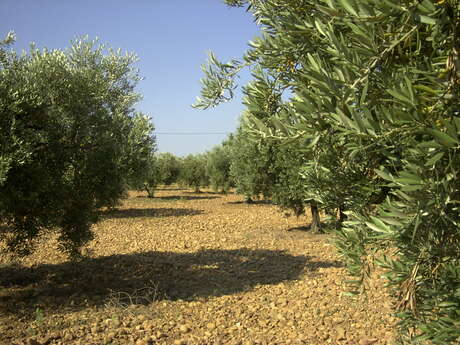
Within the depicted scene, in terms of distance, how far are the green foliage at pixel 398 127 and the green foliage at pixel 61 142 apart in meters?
5.04

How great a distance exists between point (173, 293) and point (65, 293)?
96.5 inches

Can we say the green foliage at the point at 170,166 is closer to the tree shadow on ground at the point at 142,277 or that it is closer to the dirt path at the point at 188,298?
the dirt path at the point at 188,298

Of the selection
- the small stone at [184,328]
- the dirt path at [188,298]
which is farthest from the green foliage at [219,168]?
the small stone at [184,328]

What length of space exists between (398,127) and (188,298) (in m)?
7.16

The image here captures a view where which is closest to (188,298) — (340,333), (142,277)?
(142,277)

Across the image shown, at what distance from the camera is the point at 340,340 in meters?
6.16

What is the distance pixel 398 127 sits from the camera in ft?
7.35

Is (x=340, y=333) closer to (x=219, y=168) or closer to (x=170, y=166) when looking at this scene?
(x=219, y=168)

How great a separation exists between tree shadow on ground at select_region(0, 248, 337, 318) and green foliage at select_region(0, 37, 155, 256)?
1134mm

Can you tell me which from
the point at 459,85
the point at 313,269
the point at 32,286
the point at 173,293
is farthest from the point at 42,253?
the point at 459,85

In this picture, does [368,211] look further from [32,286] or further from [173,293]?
[32,286]

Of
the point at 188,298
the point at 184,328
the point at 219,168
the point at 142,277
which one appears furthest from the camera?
the point at 219,168

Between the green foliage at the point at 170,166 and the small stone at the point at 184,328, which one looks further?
the green foliage at the point at 170,166

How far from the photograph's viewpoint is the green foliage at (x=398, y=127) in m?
2.09
